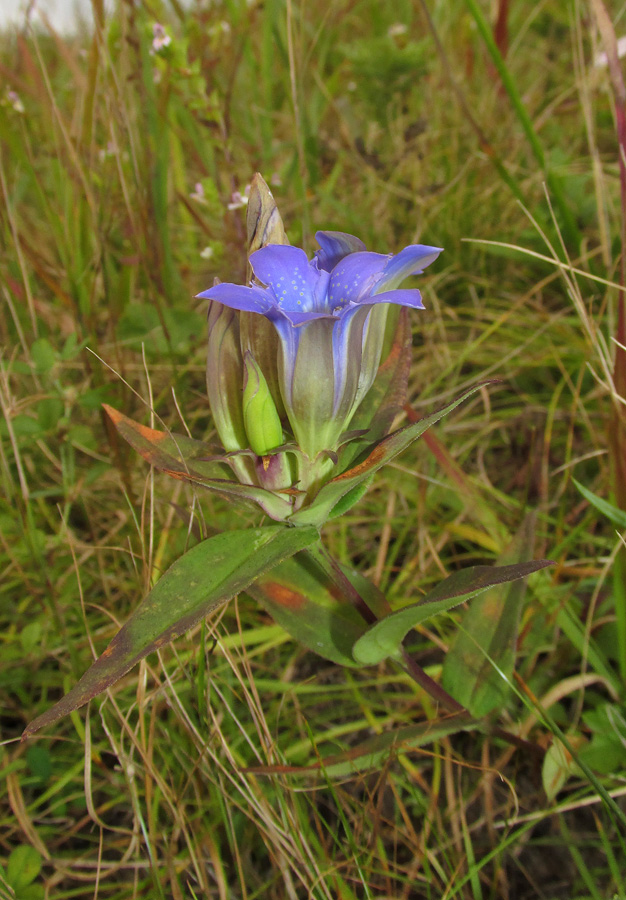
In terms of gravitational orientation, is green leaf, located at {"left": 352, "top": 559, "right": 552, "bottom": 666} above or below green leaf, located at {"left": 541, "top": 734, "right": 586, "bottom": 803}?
above

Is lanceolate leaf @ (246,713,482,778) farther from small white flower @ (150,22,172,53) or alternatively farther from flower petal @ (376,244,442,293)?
small white flower @ (150,22,172,53)


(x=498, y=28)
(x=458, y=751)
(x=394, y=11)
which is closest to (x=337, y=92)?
(x=394, y=11)

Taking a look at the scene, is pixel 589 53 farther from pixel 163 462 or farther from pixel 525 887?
pixel 525 887

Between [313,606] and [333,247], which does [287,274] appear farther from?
[313,606]

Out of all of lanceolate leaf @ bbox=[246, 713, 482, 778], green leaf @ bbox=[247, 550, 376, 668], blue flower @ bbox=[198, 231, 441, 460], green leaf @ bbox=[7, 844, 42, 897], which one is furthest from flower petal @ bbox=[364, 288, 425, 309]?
green leaf @ bbox=[7, 844, 42, 897]

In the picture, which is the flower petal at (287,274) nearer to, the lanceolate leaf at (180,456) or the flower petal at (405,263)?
the flower petal at (405,263)

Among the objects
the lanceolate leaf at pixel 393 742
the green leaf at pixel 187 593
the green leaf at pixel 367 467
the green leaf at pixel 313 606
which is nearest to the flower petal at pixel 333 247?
the green leaf at pixel 367 467
